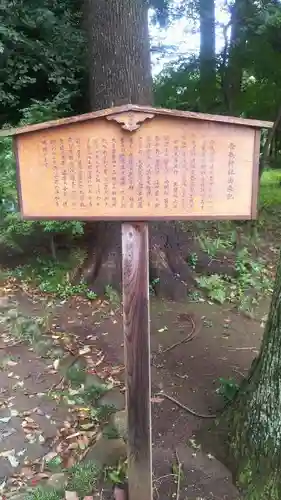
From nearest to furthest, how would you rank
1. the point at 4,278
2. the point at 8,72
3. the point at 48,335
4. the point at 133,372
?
the point at 133,372
the point at 48,335
the point at 4,278
the point at 8,72

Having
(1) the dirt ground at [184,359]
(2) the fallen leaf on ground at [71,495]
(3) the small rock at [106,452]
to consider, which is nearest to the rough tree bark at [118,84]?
(1) the dirt ground at [184,359]

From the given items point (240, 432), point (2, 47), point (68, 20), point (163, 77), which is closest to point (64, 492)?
point (240, 432)

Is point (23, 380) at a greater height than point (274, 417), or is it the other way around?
point (274, 417)

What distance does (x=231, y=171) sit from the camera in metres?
2.12

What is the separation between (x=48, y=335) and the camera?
451 cm

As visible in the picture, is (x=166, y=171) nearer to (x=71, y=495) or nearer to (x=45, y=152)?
(x=45, y=152)

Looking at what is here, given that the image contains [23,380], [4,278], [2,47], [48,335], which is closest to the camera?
[23,380]

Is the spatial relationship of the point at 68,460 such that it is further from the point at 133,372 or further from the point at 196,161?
the point at 196,161

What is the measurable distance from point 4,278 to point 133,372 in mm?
3570

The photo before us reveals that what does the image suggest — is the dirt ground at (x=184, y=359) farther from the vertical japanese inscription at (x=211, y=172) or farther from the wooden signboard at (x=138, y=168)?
the vertical japanese inscription at (x=211, y=172)

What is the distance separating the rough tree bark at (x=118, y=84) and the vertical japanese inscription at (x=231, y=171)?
2.79m

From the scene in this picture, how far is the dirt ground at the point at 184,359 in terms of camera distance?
274 centimetres

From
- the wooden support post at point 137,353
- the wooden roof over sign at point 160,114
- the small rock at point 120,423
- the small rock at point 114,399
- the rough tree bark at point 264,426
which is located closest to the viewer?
the wooden roof over sign at point 160,114

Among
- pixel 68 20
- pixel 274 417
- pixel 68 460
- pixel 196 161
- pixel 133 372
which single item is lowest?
pixel 68 460
